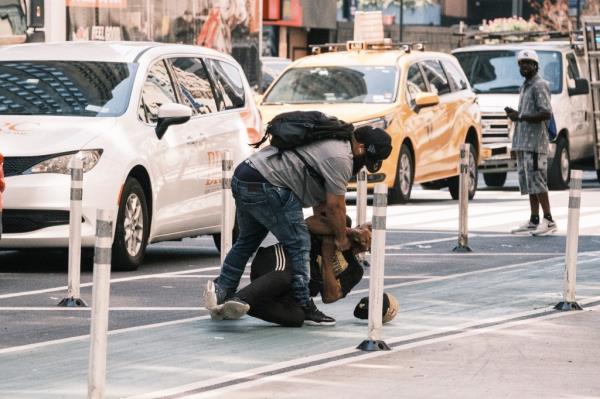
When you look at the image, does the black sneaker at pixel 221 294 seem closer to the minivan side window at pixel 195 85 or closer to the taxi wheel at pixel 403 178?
the minivan side window at pixel 195 85

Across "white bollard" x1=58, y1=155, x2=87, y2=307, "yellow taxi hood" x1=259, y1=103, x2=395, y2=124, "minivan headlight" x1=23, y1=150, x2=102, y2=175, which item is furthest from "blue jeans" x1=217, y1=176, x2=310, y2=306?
"yellow taxi hood" x1=259, y1=103, x2=395, y2=124

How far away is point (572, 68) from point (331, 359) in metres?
18.4

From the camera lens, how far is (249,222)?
1086 cm

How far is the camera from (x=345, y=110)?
2152cm

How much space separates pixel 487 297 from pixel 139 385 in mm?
4443

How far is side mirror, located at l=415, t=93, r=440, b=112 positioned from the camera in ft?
72.3

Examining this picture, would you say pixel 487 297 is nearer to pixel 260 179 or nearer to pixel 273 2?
pixel 260 179

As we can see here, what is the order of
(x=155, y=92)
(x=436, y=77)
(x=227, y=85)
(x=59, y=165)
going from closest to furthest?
1. (x=59, y=165)
2. (x=155, y=92)
3. (x=227, y=85)
4. (x=436, y=77)

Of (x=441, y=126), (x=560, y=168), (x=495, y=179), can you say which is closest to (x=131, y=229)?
(x=441, y=126)

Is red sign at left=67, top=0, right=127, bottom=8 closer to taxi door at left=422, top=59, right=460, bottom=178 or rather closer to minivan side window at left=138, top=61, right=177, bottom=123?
taxi door at left=422, top=59, right=460, bottom=178

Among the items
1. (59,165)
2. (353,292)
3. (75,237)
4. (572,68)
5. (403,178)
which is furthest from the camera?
(572,68)

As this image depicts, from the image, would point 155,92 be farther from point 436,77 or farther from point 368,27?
point 368,27

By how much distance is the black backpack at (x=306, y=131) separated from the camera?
33.8 ft

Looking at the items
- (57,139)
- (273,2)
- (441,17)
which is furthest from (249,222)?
(441,17)
